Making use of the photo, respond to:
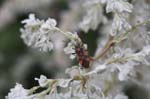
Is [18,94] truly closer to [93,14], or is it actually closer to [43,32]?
[43,32]

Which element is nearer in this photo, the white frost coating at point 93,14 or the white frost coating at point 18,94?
the white frost coating at point 18,94

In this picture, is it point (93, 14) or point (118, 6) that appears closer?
point (118, 6)

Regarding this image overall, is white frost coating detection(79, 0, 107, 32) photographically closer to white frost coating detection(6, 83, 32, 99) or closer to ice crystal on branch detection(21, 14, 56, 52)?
ice crystal on branch detection(21, 14, 56, 52)

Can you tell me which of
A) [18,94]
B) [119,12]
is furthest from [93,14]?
[18,94]

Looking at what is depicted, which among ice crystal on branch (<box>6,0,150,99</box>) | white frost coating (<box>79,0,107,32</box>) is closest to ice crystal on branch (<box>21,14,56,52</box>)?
ice crystal on branch (<box>6,0,150,99</box>)

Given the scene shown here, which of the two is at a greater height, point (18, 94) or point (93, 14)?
point (93, 14)

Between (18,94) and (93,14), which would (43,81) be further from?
(93,14)

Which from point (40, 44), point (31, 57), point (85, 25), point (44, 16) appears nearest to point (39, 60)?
point (31, 57)

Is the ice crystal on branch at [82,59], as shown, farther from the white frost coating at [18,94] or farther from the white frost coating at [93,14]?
the white frost coating at [93,14]

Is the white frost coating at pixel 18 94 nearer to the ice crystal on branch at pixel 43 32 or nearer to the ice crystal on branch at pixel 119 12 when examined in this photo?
the ice crystal on branch at pixel 43 32

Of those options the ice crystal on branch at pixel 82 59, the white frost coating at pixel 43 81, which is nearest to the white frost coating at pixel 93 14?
the ice crystal on branch at pixel 82 59

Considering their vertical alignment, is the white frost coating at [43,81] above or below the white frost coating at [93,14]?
below

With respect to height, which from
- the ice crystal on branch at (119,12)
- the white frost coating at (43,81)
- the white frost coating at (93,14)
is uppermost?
the white frost coating at (93,14)
